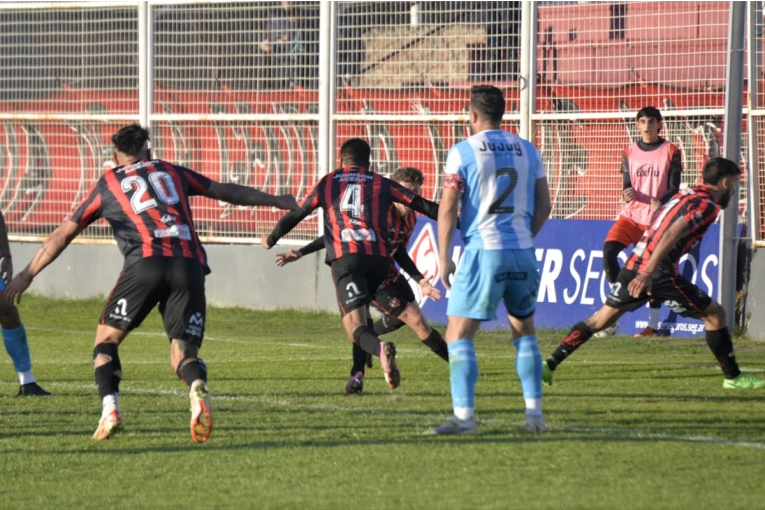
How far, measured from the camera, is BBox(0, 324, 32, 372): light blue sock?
973 centimetres

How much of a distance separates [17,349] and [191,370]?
2842 mm

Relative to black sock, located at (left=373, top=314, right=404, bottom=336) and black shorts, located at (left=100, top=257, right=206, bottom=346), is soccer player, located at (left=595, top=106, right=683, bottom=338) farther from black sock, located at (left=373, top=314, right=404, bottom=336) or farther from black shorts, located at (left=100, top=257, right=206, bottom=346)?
black shorts, located at (left=100, top=257, right=206, bottom=346)

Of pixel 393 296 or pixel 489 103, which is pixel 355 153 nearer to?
pixel 393 296

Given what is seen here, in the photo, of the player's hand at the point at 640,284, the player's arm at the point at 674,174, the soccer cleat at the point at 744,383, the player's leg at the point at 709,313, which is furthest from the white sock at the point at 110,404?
the player's arm at the point at 674,174

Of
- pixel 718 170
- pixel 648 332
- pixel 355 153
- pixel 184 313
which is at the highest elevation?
pixel 355 153

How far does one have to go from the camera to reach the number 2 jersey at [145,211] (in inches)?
296

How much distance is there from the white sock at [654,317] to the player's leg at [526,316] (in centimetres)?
701

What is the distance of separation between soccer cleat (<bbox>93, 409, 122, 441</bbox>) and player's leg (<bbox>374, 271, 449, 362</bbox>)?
9.25 ft

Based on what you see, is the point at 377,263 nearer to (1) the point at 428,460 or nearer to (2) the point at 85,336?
(1) the point at 428,460

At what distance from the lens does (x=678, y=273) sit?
375 inches

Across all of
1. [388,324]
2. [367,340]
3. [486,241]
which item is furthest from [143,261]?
[388,324]

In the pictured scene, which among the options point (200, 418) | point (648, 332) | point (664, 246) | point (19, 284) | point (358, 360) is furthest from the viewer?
point (648, 332)

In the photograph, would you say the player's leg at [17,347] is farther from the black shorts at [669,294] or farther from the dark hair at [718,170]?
the dark hair at [718,170]

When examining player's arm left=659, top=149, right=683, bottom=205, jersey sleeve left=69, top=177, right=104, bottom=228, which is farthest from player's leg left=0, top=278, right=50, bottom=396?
player's arm left=659, top=149, right=683, bottom=205
